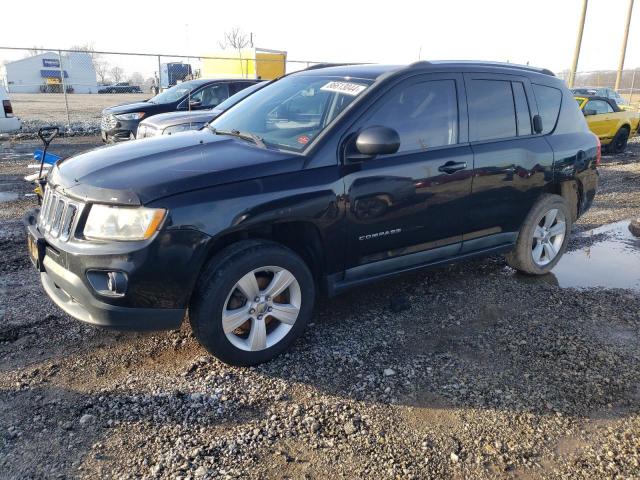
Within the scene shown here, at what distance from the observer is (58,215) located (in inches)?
125

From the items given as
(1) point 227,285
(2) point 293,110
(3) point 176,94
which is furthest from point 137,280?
(3) point 176,94

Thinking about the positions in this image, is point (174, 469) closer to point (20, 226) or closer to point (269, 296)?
point (269, 296)

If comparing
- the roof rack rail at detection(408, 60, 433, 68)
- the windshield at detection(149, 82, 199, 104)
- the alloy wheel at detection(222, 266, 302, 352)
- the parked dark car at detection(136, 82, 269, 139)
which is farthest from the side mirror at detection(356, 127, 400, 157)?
the windshield at detection(149, 82, 199, 104)

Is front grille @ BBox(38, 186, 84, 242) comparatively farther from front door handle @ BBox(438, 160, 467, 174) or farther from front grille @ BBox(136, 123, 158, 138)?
front grille @ BBox(136, 123, 158, 138)

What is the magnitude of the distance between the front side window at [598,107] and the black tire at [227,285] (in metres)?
13.0

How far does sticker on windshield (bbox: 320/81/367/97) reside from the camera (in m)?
3.73

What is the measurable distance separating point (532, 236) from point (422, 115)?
5.78 ft

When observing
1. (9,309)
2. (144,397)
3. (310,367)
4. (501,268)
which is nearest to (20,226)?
(9,309)

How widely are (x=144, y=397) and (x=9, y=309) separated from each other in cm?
173

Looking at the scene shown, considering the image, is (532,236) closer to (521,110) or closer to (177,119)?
(521,110)

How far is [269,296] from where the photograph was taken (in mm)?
3293

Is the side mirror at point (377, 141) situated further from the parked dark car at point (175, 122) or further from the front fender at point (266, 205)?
the parked dark car at point (175, 122)

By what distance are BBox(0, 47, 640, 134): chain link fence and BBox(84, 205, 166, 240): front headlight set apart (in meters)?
9.12

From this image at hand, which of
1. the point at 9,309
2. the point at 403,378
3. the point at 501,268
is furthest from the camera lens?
the point at 501,268
